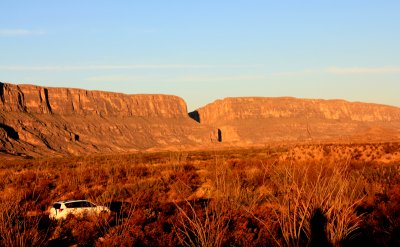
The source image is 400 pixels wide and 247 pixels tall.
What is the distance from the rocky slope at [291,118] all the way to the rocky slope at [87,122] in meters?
14.7

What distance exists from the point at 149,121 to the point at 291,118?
160 feet

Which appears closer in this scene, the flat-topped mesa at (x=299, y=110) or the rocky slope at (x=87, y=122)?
the rocky slope at (x=87, y=122)

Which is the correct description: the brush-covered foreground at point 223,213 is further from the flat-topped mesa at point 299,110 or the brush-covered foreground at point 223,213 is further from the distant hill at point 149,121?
the flat-topped mesa at point 299,110

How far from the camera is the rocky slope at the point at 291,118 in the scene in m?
161

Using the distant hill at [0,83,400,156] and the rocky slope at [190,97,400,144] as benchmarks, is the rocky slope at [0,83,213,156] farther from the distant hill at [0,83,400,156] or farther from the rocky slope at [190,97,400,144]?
the rocky slope at [190,97,400,144]

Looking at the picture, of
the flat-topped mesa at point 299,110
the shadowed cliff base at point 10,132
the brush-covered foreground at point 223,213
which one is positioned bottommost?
the brush-covered foreground at point 223,213

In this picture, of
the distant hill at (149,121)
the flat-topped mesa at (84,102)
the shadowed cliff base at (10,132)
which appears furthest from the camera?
the flat-topped mesa at (84,102)

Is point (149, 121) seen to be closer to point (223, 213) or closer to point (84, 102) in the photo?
point (84, 102)

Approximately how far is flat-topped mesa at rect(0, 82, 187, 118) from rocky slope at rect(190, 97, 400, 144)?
63.4ft

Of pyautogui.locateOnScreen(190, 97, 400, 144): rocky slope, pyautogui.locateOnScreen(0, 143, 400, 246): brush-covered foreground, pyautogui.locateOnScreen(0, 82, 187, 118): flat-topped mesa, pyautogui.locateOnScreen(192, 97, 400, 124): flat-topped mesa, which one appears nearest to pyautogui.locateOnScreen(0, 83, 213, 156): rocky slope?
pyautogui.locateOnScreen(0, 82, 187, 118): flat-topped mesa

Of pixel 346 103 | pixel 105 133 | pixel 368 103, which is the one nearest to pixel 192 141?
pixel 105 133

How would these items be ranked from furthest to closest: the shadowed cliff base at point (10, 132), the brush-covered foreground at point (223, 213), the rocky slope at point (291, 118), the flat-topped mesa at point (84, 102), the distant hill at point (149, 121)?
the rocky slope at point (291, 118)
the flat-topped mesa at point (84, 102)
the distant hill at point (149, 121)
the shadowed cliff base at point (10, 132)
the brush-covered foreground at point (223, 213)

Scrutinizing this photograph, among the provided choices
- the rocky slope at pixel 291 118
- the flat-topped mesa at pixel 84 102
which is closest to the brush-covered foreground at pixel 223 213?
the flat-topped mesa at pixel 84 102

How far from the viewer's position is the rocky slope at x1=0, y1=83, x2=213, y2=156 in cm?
11850
